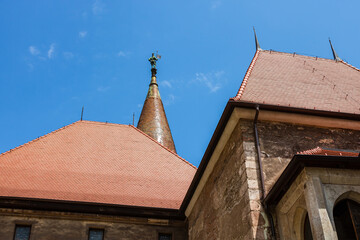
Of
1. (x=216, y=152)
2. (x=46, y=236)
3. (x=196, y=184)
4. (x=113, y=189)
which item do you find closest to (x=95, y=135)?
(x=113, y=189)

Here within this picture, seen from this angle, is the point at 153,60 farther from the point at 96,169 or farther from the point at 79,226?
the point at 79,226

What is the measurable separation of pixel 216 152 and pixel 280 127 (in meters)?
1.48

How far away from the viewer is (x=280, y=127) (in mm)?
7266

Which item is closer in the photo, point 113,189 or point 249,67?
point 249,67

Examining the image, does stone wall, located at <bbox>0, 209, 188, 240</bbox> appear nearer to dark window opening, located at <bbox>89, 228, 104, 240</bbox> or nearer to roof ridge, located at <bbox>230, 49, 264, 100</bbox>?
dark window opening, located at <bbox>89, 228, 104, 240</bbox>

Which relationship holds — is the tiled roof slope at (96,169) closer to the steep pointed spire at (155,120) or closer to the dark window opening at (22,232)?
the dark window opening at (22,232)

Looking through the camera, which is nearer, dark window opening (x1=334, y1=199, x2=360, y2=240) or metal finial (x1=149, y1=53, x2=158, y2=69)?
dark window opening (x1=334, y1=199, x2=360, y2=240)

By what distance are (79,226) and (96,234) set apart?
1.46ft

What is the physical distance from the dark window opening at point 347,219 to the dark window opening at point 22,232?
7071mm

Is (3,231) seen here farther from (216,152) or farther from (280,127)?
(280,127)

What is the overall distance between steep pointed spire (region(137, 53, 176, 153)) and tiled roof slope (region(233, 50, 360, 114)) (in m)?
9.52

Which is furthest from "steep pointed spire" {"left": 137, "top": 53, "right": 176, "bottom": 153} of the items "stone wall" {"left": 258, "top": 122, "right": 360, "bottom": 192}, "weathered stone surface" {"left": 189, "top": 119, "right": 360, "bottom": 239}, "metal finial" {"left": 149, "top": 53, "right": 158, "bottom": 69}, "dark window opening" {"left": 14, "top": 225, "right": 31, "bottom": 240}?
"stone wall" {"left": 258, "top": 122, "right": 360, "bottom": 192}

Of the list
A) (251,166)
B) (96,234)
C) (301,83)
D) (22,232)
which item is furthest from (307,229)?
(22,232)

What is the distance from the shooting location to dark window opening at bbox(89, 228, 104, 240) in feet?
32.5
